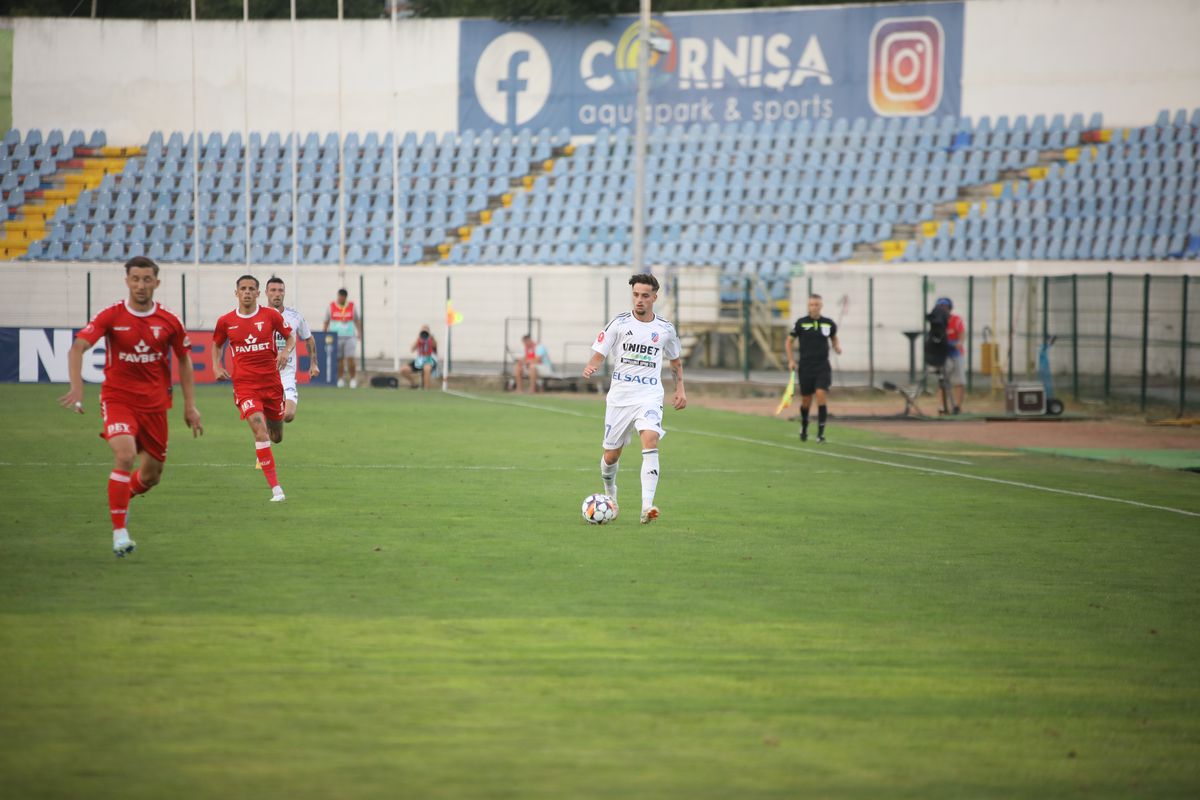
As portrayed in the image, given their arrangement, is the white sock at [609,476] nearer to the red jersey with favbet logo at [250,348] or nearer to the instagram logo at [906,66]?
the red jersey with favbet logo at [250,348]

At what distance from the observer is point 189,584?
30.5 feet

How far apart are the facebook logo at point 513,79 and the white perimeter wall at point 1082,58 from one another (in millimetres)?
12907

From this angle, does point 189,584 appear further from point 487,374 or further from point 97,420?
point 487,374

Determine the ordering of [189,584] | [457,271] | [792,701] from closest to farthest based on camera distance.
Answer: [792,701], [189,584], [457,271]

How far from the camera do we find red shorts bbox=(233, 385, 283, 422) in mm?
13898

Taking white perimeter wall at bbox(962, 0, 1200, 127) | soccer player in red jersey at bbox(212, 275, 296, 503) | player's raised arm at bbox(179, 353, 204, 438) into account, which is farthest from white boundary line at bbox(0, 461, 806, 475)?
white perimeter wall at bbox(962, 0, 1200, 127)

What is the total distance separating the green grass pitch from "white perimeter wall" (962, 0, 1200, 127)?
27.0 m

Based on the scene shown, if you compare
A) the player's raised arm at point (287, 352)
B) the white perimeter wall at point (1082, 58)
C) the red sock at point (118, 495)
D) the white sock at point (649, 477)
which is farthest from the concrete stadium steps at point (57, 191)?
the red sock at point (118, 495)

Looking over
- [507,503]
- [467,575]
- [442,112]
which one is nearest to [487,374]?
[442,112]

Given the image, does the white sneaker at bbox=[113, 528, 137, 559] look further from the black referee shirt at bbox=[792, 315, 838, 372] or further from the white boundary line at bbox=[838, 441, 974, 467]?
the black referee shirt at bbox=[792, 315, 838, 372]

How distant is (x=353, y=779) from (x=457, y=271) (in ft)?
116

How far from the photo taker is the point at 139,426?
406 inches

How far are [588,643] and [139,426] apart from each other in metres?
4.22

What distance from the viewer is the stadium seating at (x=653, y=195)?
37.8 metres
